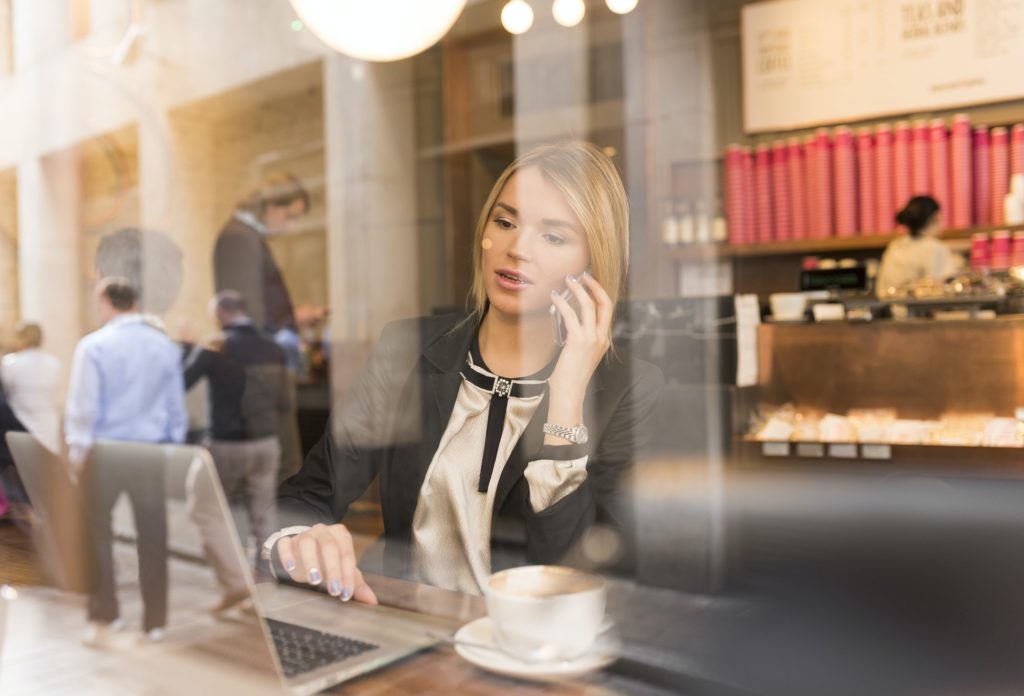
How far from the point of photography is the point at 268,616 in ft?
3.22

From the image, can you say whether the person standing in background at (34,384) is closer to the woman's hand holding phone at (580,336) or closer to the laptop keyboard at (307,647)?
the laptop keyboard at (307,647)

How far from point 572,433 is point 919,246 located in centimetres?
194

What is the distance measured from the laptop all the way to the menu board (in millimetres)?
2408

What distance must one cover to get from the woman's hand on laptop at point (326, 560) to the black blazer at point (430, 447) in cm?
3

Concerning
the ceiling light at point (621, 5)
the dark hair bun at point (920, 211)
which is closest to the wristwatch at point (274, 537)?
the ceiling light at point (621, 5)

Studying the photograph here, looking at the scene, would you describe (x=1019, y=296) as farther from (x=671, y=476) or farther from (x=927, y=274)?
(x=671, y=476)

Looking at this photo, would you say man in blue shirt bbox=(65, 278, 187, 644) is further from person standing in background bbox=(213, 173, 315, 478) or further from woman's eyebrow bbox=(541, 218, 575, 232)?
woman's eyebrow bbox=(541, 218, 575, 232)

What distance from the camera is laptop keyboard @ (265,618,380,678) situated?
0.79m

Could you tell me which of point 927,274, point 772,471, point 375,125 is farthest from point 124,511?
point 927,274

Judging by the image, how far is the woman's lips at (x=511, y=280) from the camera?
1.00 metres

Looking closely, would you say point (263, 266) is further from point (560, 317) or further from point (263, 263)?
point (560, 317)

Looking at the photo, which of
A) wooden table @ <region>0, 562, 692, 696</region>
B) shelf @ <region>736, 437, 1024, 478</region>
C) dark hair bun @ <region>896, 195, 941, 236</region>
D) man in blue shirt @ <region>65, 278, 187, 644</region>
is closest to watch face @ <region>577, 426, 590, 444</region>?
wooden table @ <region>0, 562, 692, 696</region>

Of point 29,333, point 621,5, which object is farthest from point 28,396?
point 621,5

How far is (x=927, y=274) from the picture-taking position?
2406mm
